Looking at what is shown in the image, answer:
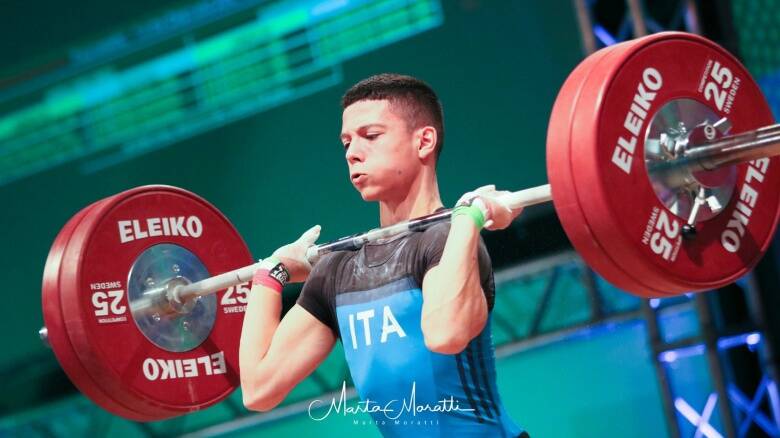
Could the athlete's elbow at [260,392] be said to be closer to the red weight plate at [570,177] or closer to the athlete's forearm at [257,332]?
the athlete's forearm at [257,332]

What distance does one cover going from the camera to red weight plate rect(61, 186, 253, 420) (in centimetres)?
294

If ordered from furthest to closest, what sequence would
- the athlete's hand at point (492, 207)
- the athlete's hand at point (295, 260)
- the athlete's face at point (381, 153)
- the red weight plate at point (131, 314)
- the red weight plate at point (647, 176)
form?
1. the red weight plate at point (131, 314)
2. the athlete's hand at point (295, 260)
3. the athlete's face at point (381, 153)
4. the athlete's hand at point (492, 207)
5. the red weight plate at point (647, 176)

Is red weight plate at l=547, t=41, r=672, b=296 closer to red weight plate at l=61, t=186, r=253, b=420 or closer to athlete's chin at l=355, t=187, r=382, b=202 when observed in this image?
athlete's chin at l=355, t=187, r=382, b=202

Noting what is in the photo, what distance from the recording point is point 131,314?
3.04 metres

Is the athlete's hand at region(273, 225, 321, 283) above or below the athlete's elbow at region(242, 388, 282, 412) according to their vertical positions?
above

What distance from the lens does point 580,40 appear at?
4742 millimetres

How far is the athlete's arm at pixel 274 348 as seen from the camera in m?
2.55

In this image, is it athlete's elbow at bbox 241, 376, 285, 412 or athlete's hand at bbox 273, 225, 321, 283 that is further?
athlete's hand at bbox 273, 225, 321, 283

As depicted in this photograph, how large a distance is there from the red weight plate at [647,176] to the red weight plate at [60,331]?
1479 millimetres

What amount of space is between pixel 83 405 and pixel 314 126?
6.74 feet

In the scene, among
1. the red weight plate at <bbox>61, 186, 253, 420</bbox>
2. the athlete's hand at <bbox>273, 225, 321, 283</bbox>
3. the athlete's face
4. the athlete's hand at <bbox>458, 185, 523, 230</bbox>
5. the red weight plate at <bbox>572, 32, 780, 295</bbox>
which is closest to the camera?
the red weight plate at <bbox>572, 32, 780, 295</bbox>

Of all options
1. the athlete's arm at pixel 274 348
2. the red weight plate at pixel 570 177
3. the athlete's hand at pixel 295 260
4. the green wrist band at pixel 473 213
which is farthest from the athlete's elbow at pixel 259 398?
the red weight plate at pixel 570 177

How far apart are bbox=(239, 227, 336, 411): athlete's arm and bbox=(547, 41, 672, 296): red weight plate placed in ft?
2.36

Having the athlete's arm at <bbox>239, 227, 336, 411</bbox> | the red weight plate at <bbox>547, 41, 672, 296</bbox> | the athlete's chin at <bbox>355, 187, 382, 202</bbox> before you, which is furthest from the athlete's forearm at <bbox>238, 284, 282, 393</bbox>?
the red weight plate at <bbox>547, 41, 672, 296</bbox>
